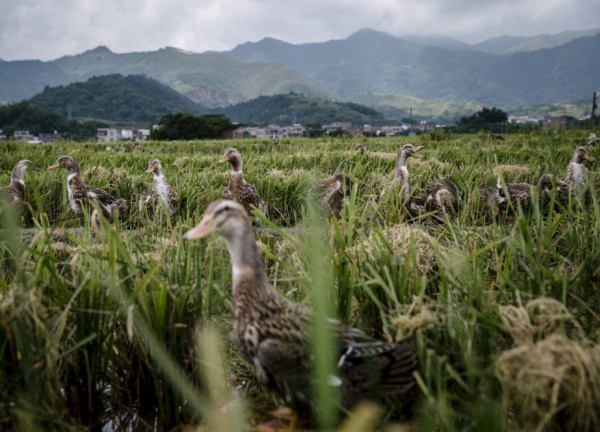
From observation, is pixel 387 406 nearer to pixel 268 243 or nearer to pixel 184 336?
pixel 184 336

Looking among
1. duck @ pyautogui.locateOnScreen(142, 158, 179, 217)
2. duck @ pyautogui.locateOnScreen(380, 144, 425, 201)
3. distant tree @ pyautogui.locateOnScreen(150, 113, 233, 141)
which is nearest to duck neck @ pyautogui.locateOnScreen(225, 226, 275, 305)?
duck @ pyautogui.locateOnScreen(380, 144, 425, 201)

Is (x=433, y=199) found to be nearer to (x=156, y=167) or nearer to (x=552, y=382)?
(x=156, y=167)

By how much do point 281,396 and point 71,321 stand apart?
1.10 meters

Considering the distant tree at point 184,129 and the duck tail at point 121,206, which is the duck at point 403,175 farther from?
the distant tree at point 184,129

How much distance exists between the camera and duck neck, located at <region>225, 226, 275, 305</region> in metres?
2.13

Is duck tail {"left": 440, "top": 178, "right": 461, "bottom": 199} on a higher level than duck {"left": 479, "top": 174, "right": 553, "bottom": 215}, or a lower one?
higher

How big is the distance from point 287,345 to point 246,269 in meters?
0.39

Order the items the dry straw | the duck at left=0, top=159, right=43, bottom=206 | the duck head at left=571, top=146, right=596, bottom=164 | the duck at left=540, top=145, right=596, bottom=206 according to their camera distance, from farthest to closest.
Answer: the duck head at left=571, top=146, right=596, bottom=164, the duck at left=540, top=145, right=596, bottom=206, the duck at left=0, top=159, right=43, bottom=206, the dry straw

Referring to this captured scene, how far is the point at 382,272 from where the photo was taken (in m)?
2.59

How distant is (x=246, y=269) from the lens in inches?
84.7

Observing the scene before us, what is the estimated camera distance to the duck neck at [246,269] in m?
2.13

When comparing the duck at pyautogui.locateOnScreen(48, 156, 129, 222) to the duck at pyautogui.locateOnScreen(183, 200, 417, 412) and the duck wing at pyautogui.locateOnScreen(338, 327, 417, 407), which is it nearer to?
the duck at pyautogui.locateOnScreen(183, 200, 417, 412)

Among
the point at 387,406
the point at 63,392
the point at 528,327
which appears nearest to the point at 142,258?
the point at 63,392

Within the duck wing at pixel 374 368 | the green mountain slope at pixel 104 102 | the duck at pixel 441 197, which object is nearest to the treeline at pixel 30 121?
the green mountain slope at pixel 104 102
